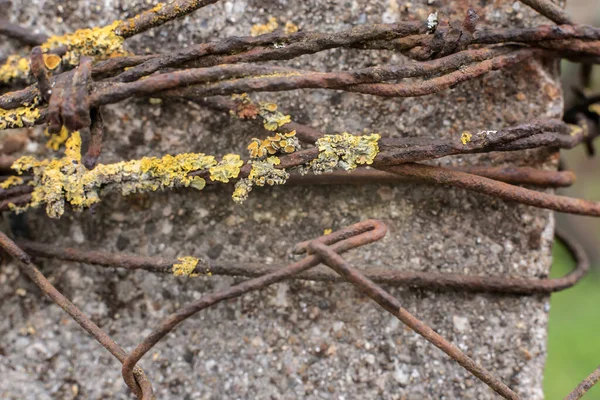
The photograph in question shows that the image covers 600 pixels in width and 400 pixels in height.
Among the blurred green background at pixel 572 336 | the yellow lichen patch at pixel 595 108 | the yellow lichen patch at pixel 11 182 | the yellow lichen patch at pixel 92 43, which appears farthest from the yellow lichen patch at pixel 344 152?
the blurred green background at pixel 572 336

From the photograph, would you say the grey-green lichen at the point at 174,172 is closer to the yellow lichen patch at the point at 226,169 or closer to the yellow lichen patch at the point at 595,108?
the yellow lichen patch at the point at 226,169

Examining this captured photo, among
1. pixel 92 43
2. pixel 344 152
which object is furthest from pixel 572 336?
pixel 92 43

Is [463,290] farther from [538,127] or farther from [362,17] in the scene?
[362,17]

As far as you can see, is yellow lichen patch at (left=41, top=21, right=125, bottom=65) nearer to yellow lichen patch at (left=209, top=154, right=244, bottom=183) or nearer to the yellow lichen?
the yellow lichen

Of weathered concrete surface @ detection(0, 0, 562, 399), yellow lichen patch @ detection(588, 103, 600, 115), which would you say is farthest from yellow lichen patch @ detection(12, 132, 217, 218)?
yellow lichen patch @ detection(588, 103, 600, 115)

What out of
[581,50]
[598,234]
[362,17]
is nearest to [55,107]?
[362,17]
